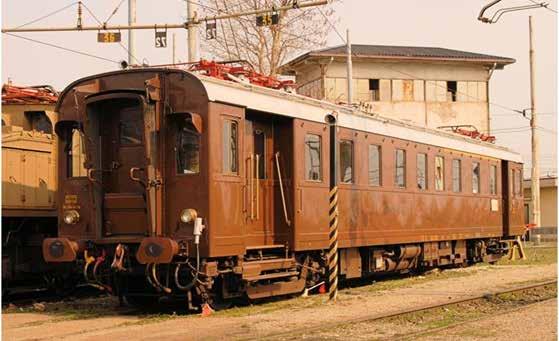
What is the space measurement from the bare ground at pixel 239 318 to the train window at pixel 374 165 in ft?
7.31

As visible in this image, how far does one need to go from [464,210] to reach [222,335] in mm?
12522

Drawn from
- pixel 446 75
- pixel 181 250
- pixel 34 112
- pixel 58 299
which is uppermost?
pixel 446 75

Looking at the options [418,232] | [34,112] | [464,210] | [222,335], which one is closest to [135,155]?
[222,335]

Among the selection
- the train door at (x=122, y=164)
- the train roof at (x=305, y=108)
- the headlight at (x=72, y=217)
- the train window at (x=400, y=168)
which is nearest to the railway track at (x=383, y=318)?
the train door at (x=122, y=164)

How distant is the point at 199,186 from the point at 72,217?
2.37 m

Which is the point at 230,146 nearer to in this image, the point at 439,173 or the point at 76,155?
the point at 76,155

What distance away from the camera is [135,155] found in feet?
→ 41.3

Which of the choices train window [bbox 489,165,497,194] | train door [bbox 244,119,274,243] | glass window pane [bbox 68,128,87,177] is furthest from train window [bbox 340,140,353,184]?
train window [bbox 489,165,497,194]

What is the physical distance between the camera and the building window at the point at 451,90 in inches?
2032

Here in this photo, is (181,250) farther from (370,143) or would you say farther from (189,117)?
(370,143)

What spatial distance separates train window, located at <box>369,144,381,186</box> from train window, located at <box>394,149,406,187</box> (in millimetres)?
924

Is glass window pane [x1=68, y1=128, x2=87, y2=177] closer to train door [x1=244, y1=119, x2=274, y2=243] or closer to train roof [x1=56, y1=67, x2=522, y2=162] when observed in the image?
train roof [x1=56, y1=67, x2=522, y2=162]

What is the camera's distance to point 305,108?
14352 mm

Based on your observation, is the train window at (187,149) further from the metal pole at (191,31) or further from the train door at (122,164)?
the metal pole at (191,31)
